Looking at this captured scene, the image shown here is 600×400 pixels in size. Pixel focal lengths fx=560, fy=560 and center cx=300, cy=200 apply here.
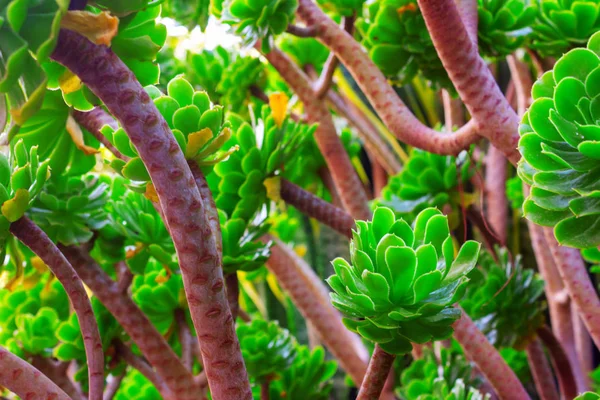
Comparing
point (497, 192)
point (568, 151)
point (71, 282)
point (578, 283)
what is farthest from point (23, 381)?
point (497, 192)

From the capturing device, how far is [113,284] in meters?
0.40

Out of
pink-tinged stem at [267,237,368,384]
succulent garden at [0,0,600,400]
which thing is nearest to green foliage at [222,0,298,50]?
succulent garden at [0,0,600,400]

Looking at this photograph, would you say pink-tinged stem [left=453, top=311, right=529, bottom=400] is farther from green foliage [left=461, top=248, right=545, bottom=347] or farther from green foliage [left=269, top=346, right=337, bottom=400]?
green foliage [left=269, top=346, right=337, bottom=400]

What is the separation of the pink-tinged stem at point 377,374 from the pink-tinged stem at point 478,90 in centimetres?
17

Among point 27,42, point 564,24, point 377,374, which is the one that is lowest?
point 377,374

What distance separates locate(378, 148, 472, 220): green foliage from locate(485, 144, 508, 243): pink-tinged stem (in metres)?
0.29

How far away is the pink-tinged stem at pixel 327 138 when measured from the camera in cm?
57

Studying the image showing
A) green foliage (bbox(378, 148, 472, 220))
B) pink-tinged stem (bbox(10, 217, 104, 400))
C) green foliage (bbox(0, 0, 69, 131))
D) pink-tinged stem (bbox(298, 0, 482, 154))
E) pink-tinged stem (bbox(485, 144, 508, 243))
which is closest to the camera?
green foliage (bbox(0, 0, 69, 131))

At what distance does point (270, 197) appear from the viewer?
0.43 meters

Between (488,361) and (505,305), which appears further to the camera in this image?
(505,305)

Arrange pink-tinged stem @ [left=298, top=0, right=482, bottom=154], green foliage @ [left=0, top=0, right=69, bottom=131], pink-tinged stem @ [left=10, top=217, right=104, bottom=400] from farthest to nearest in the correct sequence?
Answer: 1. pink-tinged stem @ [left=298, top=0, right=482, bottom=154]
2. pink-tinged stem @ [left=10, top=217, right=104, bottom=400]
3. green foliage @ [left=0, top=0, right=69, bottom=131]

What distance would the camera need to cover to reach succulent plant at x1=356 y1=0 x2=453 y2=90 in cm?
44

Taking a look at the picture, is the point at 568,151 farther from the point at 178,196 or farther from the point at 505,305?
the point at 505,305

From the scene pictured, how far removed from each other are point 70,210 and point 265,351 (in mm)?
247
